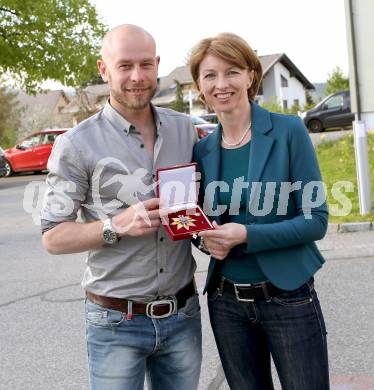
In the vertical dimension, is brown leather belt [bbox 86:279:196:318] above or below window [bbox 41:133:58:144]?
→ below

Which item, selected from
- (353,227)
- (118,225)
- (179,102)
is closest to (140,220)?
(118,225)

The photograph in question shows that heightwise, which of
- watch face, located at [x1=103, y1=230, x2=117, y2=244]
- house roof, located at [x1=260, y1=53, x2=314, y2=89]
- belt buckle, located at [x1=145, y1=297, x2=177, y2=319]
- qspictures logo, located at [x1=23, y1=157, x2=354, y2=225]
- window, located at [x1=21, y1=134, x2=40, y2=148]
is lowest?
belt buckle, located at [x1=145, y1=297, x2=177, y2=319]

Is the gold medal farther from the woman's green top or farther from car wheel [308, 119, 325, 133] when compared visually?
car wheel [308, 119, 325, 133]

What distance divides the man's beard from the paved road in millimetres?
2373

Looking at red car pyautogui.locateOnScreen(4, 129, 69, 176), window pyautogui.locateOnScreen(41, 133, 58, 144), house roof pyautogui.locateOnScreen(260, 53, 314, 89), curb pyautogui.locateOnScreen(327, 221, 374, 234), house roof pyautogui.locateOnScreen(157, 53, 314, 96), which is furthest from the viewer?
house roof pyautogui.locateOnScreen(157, 53, 314, 96)

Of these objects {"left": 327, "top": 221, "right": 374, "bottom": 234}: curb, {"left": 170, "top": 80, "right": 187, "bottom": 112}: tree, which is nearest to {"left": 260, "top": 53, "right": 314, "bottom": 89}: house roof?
{"left": 170, "top": 80, "right": 187, "bottom": 112}: tree

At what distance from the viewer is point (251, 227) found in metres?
2.61

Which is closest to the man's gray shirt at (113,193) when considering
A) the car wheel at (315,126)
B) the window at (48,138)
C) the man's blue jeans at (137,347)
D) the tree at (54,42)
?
the man's blue jeans at (137,347)

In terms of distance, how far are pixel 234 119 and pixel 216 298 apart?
773mm

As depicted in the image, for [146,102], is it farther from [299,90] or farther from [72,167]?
[299,90]

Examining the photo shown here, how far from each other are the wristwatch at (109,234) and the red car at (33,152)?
2227 cm

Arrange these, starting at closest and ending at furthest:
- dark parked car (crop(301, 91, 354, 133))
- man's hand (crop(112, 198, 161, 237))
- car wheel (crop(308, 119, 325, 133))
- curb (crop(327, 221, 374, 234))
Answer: man's hand (crop(112, 198, 161, 237)) → curb (crop(327, 221, 374, 234)) → dark parked car (crop(301, 91, 354, 133)) → car wheel (crop(308, 119, 325, 133))

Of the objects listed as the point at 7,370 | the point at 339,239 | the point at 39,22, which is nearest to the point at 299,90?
the point at 39,22

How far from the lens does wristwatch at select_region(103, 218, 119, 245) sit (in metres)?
2.59
